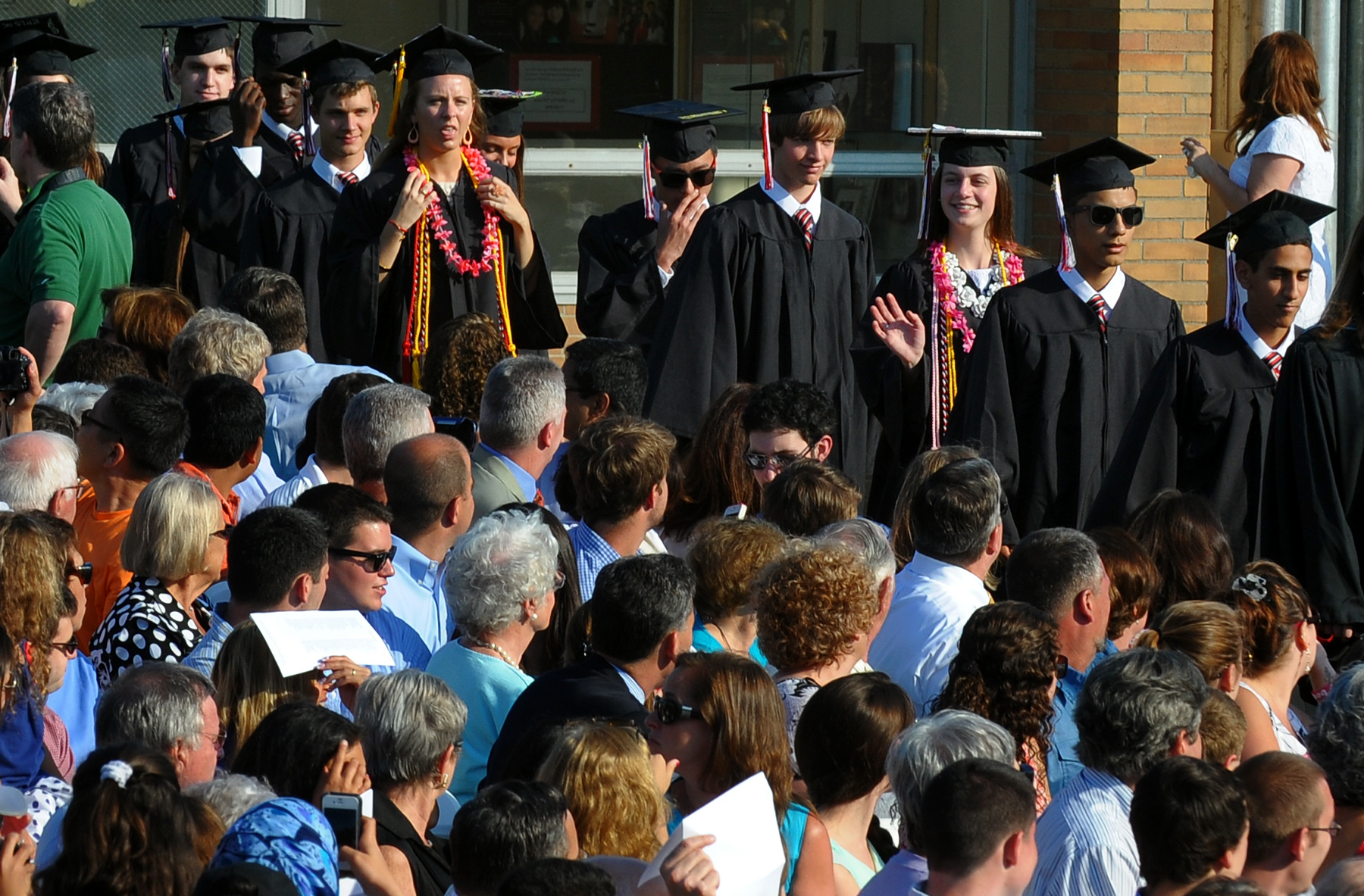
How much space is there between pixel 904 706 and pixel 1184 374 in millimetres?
3100

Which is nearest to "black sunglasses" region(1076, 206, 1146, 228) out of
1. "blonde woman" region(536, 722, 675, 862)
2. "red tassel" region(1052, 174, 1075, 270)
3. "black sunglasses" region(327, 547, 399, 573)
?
"red tassel" region(1052, 174, 1075, 270)

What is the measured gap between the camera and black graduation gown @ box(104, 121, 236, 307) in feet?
27.8

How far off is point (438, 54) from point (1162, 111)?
401 centimetres

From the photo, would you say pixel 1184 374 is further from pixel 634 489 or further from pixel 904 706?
pixel 904 706

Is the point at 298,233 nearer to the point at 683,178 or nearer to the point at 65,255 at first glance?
the point at 65,255

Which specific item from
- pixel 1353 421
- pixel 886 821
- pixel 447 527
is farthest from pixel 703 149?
pixel 886 821

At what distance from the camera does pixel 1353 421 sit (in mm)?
5820

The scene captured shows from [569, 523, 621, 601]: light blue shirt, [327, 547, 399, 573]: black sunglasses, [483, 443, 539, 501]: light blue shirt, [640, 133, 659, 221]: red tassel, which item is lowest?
[569, 523, 621, 601]: light blue shirt

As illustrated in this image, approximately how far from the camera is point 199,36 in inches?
338

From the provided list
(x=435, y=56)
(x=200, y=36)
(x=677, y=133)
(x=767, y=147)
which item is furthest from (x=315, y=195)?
(x=767, y=147)

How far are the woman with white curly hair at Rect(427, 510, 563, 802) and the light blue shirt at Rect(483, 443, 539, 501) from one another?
3.80 ft

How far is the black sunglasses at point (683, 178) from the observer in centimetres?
794

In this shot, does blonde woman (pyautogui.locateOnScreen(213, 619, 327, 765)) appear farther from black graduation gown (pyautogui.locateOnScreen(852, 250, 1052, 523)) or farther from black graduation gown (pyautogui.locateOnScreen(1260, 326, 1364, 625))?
black graduation gown (pyautogui.locateOnScreen(852, 250, 1052, 523))

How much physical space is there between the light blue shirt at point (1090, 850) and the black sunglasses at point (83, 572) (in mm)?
2044
